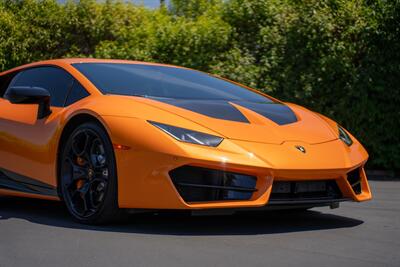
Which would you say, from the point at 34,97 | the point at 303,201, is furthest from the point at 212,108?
the point at 34,97

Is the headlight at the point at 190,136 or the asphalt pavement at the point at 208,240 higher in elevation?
the headlight at the point at 190,136

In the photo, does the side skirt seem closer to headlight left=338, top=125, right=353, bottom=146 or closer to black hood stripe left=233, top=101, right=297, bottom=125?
black hood stripe left=233, top=101, right=297, bottom=125

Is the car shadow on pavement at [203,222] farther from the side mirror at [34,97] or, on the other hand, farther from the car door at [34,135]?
the side mirror at [34,97]

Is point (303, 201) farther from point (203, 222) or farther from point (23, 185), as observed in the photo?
point (23, 185)

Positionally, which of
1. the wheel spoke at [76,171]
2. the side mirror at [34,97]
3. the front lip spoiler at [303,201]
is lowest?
the front lip spoiler at [303,201]

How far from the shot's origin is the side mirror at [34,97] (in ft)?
19.2

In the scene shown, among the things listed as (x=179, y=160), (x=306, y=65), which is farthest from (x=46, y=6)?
(x=179, y=160)


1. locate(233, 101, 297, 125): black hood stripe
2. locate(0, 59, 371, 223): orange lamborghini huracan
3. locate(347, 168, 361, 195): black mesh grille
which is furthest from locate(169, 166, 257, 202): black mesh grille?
locate(347, 168, 361, 195): black mesh grille

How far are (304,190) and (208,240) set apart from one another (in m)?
0.78

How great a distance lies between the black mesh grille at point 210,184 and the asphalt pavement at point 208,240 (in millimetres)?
250

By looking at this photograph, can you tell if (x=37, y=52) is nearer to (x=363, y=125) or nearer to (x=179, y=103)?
(x=363, y=125)

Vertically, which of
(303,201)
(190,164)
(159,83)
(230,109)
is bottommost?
(303,201)

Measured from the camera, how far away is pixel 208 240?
4.84 meters

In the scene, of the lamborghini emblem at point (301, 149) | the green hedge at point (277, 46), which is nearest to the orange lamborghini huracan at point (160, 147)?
the lamborghini emblem at point (301, 149)
